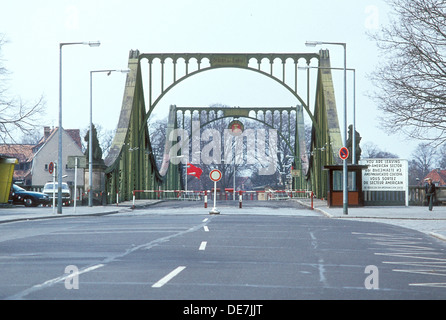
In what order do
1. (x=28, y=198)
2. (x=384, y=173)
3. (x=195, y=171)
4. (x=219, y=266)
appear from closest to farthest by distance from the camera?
(x=219, y=266), (x=384, y=173), (x=28, y=198), (x=195, y=171)

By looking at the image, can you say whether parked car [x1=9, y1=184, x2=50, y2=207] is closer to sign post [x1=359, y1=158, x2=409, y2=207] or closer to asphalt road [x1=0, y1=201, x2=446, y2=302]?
sign post [x1=359, y1=158, x2=409, y2=207]

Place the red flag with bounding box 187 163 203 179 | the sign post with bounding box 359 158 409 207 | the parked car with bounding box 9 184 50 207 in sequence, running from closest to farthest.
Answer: the sign post with bounding box 359 158 409 207 < the parked car with bounding box 9 184 50 207 < the red flag with bounding box 187 163 203 179

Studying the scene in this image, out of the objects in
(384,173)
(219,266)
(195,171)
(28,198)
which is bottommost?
(219,266)

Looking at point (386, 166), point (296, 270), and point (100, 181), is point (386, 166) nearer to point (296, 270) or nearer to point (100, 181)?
point (100, 181)

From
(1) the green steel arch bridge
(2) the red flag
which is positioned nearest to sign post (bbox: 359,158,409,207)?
(1) the green steel arch bridge

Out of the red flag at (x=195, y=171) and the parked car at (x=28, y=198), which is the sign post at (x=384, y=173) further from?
the red flag at (x=195, y=171)

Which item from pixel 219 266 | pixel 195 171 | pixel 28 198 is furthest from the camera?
pixel 195 171

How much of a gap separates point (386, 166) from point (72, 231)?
966 inches

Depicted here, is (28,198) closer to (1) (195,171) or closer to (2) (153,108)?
(2) (153,108)

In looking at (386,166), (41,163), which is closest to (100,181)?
(386,166)

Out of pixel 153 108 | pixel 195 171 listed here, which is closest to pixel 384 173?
pixel 153 108

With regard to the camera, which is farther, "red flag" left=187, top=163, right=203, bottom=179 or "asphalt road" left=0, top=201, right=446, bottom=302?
"red flag" left=187, top=163, right=203, bottom=179

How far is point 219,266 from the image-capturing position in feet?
36.6

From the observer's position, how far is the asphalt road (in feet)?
27.5
